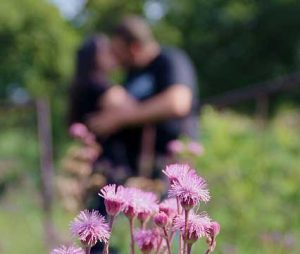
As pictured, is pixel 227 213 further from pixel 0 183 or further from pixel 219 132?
pixel 0 183

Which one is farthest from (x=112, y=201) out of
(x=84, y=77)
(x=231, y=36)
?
(x=231, y=36)

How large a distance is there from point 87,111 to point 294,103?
89.2ft

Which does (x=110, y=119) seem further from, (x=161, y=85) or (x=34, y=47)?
(x=34, y=47)

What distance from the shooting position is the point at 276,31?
37062mm

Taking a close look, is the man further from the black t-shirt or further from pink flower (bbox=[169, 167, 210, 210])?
pink flower (bbox=[169, 167, 210, 210])

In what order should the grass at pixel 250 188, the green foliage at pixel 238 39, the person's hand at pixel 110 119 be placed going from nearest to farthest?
the grass at pixel 250 188 → the person's hand at pixel 110 119 → the green foliage at pixel 238 39

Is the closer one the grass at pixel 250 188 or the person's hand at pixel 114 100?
the grass at pixel 250 188

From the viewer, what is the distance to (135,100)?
4.14 metres

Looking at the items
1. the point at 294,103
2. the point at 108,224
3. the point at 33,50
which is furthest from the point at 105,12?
the point at 108,224

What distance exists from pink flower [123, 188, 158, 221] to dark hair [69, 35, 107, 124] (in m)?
2.77

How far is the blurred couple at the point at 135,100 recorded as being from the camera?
4020mm

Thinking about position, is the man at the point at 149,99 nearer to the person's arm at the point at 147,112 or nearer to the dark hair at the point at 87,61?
the person's arm at the point at 147,112

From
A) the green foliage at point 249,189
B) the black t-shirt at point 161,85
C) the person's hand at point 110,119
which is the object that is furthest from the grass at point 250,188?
the person's hand at point 110,119

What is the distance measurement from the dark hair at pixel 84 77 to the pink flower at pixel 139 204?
277 centimetres
